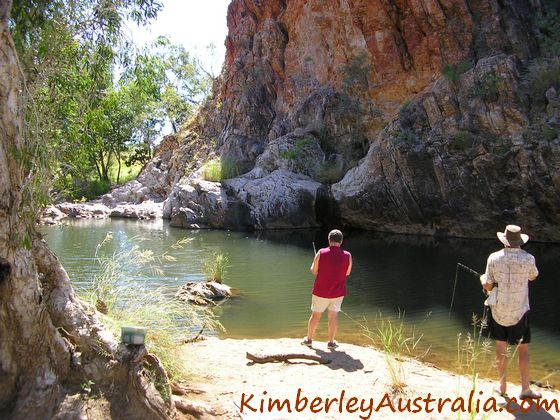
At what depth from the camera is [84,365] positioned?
4.15 metres

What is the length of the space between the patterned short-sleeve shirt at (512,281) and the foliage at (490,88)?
19295 millimetres

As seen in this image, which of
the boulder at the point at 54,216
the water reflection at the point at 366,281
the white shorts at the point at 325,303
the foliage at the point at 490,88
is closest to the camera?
the white shorts at the point at 325,303

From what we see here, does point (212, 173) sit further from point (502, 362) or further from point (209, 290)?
point (502, 362)

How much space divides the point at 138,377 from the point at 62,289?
101 centimetres

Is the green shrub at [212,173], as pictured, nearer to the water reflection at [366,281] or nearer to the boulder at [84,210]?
the water reflection at [366,281]

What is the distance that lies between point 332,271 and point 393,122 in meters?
19.8

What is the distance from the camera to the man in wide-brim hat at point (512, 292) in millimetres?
5367

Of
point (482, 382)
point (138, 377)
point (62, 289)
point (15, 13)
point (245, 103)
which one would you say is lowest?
point (482, 382)

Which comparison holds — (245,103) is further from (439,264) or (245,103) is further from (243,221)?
(439,264)

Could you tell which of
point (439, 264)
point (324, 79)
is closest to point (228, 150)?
point (324, 79)

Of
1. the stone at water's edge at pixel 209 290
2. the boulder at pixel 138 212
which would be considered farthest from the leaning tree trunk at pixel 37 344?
the boulder at pixel 138 212

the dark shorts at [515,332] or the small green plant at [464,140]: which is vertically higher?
the small green plant at [464,140]

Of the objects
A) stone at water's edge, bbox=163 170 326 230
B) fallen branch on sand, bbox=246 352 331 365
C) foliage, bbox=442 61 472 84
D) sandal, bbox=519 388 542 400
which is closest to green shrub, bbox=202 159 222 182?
stone at water's edge, bbox=163 170 326 230

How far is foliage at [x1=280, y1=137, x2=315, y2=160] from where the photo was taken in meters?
31.6
